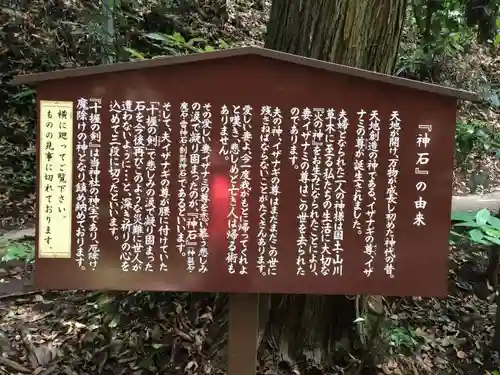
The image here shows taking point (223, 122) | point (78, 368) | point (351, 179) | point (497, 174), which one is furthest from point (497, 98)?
point (497, 174)

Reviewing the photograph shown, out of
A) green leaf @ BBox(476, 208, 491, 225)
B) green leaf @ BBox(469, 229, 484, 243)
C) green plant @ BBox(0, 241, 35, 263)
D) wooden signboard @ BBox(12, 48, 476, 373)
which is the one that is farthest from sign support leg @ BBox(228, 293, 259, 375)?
green plant @ BBox(0, 241, 35, 263)

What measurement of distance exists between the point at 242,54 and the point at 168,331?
195 centimetres

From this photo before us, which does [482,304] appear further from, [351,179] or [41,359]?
[41,359]

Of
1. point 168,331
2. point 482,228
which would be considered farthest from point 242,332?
point 482,228

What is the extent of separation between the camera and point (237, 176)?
2703 millimetres

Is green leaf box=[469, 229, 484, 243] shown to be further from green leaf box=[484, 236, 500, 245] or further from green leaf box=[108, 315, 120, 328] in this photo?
green leaf box=[108, 315, 120, 328]

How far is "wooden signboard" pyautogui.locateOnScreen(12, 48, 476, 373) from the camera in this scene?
2682 mm

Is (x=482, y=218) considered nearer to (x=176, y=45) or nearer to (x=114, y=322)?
(x=114, y=322)

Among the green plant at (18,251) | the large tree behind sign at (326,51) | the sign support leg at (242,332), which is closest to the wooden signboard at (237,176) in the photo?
the sign support leg at (242,332)

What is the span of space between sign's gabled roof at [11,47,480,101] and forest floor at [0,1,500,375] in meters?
1.62

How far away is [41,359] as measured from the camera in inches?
155

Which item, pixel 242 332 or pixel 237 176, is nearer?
pixel 237 176

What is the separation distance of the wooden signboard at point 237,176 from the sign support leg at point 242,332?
22cm

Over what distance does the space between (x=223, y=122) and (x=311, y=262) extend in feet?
2.35
